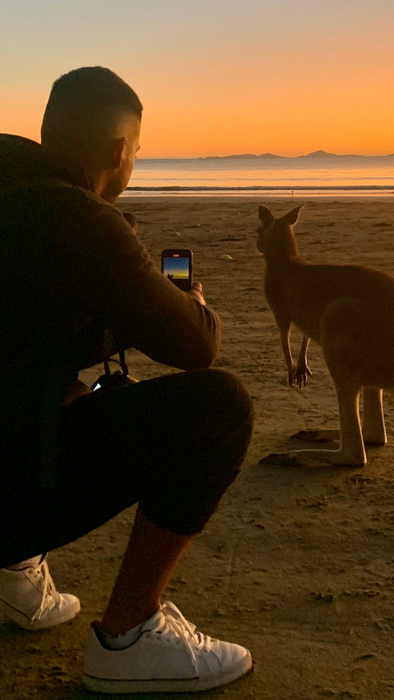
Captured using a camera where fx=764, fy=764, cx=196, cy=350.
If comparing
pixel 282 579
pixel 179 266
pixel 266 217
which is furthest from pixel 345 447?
pixel 266 217

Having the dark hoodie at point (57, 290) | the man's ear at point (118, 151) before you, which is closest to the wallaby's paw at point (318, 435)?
the dark hoodie at point (57, 290)

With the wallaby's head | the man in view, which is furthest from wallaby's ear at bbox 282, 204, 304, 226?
the man

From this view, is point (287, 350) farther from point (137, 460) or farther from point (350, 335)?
point (137, 460)

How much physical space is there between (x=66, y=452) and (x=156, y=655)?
518 millimetres

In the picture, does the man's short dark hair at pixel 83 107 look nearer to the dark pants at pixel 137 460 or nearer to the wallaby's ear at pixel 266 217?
the dark pants at pixel 137 460

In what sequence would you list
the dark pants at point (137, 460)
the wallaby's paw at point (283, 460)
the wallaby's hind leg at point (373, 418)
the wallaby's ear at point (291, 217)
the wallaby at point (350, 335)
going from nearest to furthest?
1. the dark pants at point (137, 460)
2. the wallaby at point (350, 335)
3. the wallaby's paw at point (283, 460)
4. the wallaby's hind leg at point (373, 418)
5. the wallaby's ear at point (291, 217)

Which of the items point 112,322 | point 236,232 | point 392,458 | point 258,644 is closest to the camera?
point 112,322

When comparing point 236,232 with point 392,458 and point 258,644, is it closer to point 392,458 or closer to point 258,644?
point 392,458

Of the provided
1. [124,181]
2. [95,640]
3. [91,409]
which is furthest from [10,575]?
[124,181]

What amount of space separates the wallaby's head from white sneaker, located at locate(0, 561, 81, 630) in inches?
87.3

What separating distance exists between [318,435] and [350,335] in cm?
60

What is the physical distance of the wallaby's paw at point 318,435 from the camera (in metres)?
3.24

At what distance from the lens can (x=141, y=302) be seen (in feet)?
5.10

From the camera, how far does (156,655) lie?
175cm
